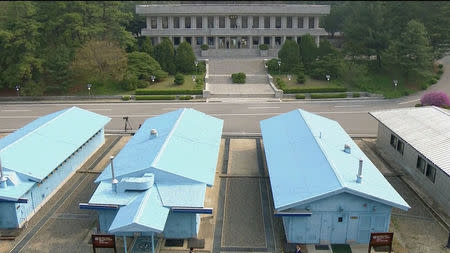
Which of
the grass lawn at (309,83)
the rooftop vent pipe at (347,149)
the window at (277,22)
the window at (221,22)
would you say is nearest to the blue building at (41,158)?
the rooftop vent pipe at (347,149)

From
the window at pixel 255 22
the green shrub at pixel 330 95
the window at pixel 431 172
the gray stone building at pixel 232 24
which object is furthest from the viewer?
the window at pixel 255 22

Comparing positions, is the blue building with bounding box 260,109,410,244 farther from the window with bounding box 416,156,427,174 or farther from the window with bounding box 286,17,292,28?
the window with bounding box 286,17,292,28

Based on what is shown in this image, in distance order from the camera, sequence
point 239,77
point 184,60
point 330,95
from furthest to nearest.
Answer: point 184,60, point 239,77, point 330,95

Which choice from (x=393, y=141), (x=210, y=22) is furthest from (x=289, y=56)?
(x=393, y=141)

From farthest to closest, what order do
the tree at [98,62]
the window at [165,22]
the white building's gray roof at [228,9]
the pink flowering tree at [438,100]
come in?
1. the window at [165,22]
2. the white building's gray roof at [228,9]
3. the tree at [98,62]
4. the pink flowering tree at [438,100]

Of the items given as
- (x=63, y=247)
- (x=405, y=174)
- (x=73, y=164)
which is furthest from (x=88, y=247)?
(x=405, y=174)

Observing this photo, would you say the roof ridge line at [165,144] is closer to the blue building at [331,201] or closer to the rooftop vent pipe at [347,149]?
the blue building at [331,201]

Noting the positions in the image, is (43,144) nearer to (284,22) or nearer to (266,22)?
(266,22)

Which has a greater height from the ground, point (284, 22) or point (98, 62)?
point (284, 22)
